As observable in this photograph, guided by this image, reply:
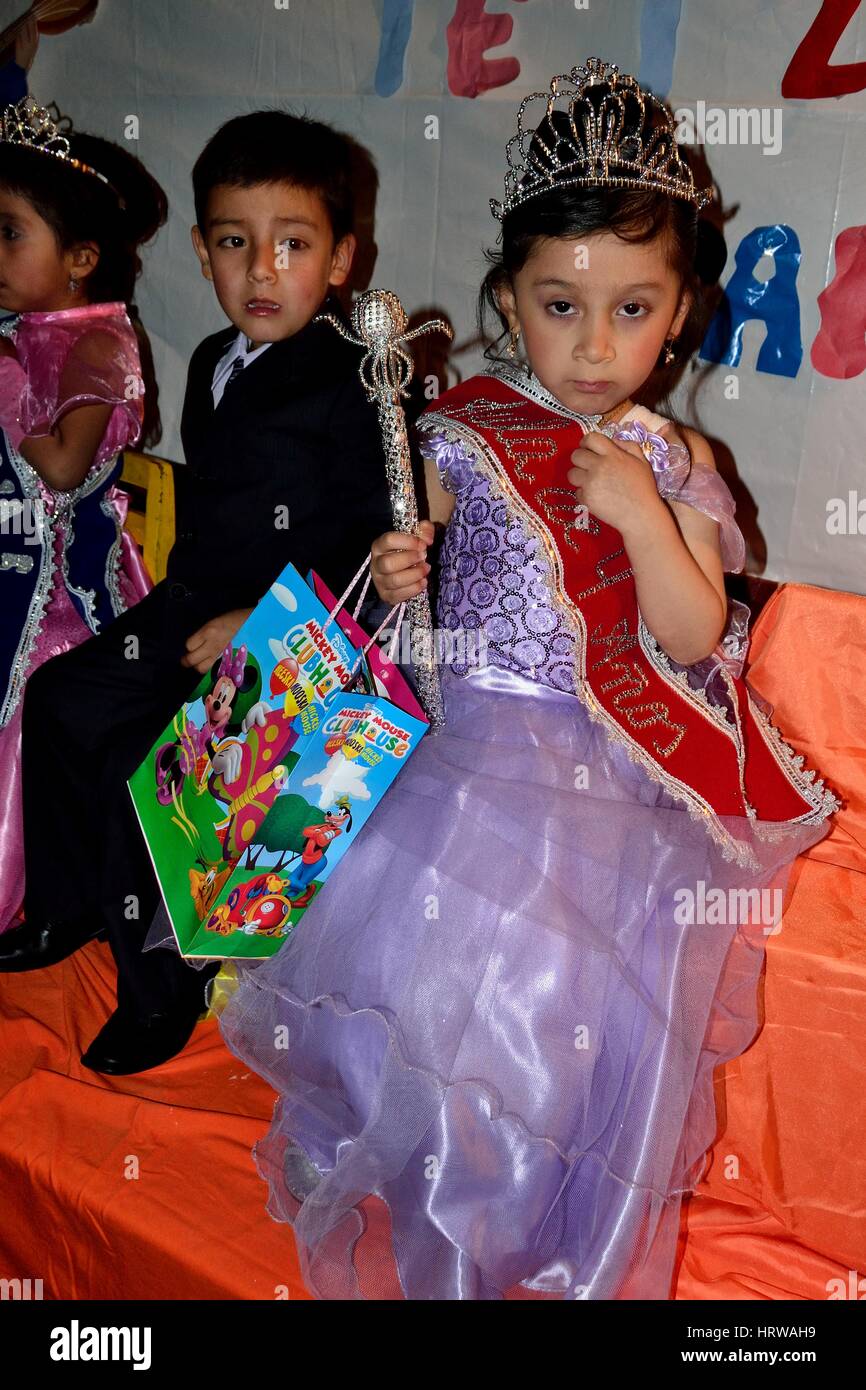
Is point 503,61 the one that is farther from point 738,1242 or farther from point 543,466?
point 738,1242

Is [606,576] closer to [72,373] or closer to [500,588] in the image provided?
[500,588]

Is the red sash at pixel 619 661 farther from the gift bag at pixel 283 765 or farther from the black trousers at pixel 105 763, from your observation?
the black trousers at pixel 105 763

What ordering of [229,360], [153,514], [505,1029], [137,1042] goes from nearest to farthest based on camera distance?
[505,1029]
[137,1042]
[229,360]
[153,514]

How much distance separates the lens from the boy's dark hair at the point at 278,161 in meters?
1.26

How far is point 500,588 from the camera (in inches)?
46.4

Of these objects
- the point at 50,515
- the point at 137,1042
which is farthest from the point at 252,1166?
the point at 50,515

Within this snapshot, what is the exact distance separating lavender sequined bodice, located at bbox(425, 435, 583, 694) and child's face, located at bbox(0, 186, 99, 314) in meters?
0.68

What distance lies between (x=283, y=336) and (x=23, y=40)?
1.16m

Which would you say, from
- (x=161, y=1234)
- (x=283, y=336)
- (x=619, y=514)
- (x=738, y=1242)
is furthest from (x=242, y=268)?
(x=738, y=1242)

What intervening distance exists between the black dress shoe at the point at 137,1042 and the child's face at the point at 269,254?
77 centimetres

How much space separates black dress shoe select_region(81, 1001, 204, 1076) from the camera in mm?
Result: 1297

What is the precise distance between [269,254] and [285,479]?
0.24m

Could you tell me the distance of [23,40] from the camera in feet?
6.72

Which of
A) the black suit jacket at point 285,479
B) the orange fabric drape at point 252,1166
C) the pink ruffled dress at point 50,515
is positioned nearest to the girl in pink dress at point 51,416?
the pink ruffled dress at point 50,515
